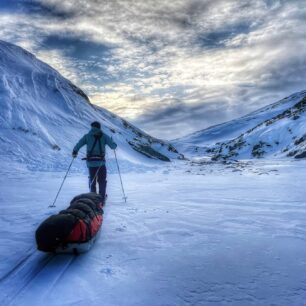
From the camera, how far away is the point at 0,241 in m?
5.18

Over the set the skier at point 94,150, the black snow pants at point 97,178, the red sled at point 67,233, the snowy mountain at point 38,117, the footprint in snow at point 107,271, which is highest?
the snowy mountain at point 38,117

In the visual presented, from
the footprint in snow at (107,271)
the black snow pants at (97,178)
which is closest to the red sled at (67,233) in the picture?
the footprint in snow at (107,271)

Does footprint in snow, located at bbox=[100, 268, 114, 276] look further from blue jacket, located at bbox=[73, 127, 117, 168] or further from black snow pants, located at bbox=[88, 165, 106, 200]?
blue jacket, located at bbox=[73, 127, 117, 168]

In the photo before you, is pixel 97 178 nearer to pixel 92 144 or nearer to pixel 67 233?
pixel 92 144

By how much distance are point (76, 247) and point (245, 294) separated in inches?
95.1

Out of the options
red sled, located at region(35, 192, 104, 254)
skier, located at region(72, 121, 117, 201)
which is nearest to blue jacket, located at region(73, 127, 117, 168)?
skier, located at region(72, 121, 117, 201)

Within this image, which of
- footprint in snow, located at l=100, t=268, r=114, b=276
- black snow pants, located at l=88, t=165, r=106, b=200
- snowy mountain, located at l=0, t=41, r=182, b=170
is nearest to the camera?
footprint in snow, located at l=100, t=268, r=114, b=276

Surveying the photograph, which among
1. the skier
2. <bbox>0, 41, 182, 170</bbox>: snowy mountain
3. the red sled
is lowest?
the red sled

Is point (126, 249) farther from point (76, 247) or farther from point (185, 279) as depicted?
point (185, 279)

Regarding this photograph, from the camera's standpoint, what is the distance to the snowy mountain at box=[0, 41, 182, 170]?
19.8m

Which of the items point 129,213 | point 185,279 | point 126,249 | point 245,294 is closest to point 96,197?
point 129,213

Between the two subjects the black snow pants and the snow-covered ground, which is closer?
the snow-covered ground

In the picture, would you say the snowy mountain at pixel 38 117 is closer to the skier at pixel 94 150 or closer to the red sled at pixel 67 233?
the skier at pixel 94 150

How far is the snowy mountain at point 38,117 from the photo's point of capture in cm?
1978
